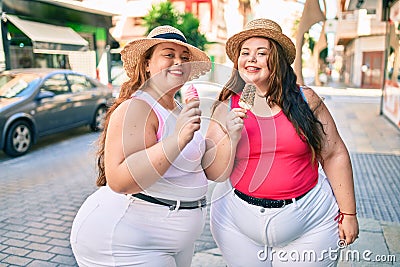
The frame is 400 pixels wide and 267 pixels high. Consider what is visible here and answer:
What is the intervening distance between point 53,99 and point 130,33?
21.1 m

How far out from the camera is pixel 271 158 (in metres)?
1.73

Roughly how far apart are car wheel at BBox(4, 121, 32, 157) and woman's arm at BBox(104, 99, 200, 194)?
6107 millimetres

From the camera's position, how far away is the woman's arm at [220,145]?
1.64 meters

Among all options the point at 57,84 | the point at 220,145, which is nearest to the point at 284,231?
the point at 220,145

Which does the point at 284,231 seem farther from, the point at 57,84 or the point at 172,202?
the point at 57,84

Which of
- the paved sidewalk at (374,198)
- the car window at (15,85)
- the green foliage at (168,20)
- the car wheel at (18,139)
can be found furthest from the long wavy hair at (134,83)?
the green foliage at (168,20)

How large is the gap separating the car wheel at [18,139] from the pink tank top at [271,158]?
20.2 feet

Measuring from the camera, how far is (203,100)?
163cm

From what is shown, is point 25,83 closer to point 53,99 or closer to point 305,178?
point 53,99

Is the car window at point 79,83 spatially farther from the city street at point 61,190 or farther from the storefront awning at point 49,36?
the storefront awning at point 49,36

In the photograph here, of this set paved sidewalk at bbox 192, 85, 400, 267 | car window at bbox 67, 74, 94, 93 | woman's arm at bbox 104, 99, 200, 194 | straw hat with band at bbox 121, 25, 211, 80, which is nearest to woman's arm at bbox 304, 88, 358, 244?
straw hat with band at bbox 121, 25, 211, 80

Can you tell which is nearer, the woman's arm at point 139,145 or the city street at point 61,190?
the woman's arm at point 139,145

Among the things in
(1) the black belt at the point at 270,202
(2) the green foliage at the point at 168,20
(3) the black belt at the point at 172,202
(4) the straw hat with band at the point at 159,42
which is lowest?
(1) the black belt at the point at 270,202

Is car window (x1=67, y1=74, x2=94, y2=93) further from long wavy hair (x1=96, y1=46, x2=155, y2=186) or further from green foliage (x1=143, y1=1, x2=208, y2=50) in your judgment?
green foliage (x1=143, y1=1, x2=208, y2=50)
